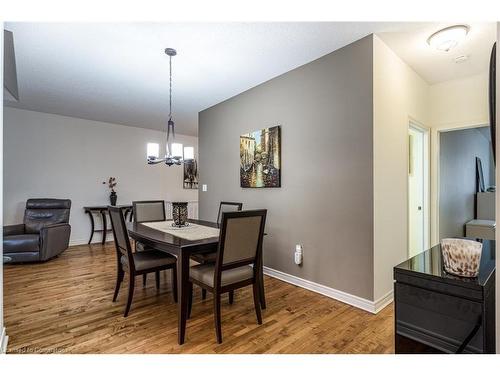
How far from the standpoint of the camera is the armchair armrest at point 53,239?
377 centimetres

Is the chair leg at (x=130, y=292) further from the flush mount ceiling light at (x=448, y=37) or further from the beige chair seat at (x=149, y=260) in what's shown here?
the flush mount ceiling light at (x=448, y=37)

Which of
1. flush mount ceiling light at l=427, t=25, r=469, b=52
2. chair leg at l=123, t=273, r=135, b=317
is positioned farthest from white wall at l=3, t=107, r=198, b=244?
flush mount ceiling light at l=427, t=25, r=469, b=52

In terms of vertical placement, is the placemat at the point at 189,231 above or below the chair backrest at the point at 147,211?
below

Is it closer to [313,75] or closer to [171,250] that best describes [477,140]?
[313,75]

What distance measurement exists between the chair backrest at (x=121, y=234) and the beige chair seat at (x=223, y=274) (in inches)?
24.2

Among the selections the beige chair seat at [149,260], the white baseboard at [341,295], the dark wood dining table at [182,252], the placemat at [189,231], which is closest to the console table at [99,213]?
the placemat at [189,231]

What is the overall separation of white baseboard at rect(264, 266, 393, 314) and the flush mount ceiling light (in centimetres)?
235

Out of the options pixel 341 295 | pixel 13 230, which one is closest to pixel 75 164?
pixel 13 230

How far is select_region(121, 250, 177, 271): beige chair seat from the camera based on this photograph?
238 centimetres

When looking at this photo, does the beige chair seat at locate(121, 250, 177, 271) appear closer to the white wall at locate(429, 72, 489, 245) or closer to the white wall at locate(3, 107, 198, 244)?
the white wall at locate(429, 72, 489, 245)

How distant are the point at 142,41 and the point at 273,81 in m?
1.53

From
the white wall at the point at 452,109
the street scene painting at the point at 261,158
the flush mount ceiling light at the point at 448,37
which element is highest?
the flush mount ceiling light at the point at 448,37

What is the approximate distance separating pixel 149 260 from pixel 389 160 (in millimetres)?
2455

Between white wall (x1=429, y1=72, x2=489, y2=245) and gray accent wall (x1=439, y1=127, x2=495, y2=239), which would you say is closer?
white wall (x1=429, y1=72, x2=489, y2=245)
